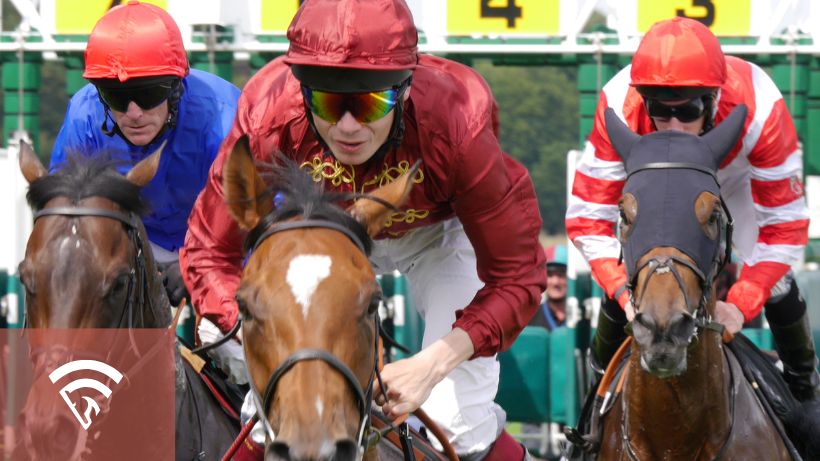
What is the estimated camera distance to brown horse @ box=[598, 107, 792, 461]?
→ 158 inches

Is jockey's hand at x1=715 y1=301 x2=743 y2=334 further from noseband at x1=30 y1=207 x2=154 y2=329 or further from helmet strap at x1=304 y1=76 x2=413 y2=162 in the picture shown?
noseband at x1=30 y1=207 x2=154 y2=329

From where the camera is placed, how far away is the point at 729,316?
4594 millimetres

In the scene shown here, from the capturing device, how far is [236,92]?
5.45 m

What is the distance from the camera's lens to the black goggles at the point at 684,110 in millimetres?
4926

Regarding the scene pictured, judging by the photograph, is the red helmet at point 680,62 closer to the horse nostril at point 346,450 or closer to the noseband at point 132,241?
the noseband at point 132,241

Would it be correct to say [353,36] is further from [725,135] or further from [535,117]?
[535,117]

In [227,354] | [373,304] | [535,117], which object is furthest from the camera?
[535,117]

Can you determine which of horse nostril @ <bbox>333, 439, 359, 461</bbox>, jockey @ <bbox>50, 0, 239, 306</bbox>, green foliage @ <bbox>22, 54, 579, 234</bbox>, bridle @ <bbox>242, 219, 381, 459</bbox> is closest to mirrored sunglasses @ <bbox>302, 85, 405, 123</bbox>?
bridle @ <bbox>242, 219, 381, 459</bbox>

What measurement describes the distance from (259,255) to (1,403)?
6.41 feet

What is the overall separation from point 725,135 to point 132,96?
6.02ft

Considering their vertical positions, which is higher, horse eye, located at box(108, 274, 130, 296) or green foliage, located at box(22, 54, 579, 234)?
horse eye, located at box(108, 274, 130, 296)

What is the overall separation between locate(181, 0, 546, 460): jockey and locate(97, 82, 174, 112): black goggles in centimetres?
94

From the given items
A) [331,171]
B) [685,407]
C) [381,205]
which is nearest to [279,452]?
[381,205]

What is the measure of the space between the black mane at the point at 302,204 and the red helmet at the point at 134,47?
177 cm
